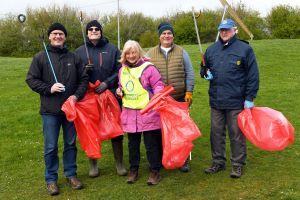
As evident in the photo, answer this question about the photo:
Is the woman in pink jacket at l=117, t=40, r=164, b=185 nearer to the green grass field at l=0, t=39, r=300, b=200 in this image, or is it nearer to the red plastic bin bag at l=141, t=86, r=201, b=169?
the red plastic bin bag at l=141, t=86, r=201, b=169

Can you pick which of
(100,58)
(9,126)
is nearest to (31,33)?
(9,126)

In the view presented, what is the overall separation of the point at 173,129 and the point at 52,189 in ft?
5.14

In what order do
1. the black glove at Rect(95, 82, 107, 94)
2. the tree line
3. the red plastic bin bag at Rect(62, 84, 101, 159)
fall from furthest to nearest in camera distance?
the tree line, the black glove at Rect(95, 82, 107, 94), the red plastic bin bag at Rect(62, 84, 101, 159)

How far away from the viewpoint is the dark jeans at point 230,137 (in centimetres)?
521

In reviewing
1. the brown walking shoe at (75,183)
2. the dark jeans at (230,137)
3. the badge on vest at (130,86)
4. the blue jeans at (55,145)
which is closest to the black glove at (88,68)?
the badge on vest at (130,86)

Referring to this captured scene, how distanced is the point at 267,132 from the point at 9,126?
530 cm

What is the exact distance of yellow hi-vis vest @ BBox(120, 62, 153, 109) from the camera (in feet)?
16.2

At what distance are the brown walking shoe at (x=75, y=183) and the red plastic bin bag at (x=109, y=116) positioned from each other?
57 centimetres

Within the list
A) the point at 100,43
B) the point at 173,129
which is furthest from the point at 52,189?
the point at 100,43

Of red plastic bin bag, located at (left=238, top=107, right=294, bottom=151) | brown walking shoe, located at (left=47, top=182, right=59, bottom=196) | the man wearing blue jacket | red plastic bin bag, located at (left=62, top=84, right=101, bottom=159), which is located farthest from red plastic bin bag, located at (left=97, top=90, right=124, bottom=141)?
red plastic bin bag, located at (left=238, top=107, right=294, bottom=151)

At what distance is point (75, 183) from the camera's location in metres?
5.07

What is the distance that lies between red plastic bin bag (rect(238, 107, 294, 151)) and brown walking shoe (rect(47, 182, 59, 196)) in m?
2.27

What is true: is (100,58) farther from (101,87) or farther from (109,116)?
(109,116)

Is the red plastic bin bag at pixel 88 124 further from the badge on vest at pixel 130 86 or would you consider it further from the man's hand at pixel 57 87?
the badge on vest at pixel 130 86
